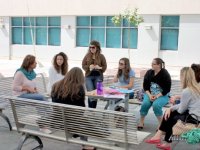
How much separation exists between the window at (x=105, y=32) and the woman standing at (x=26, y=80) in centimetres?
1387

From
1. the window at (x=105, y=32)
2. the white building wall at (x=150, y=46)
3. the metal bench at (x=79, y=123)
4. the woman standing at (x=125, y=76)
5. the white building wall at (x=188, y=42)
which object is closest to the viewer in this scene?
the metal bench at (x=79, y=123)

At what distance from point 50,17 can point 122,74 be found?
16651mm

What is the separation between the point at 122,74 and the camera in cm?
687

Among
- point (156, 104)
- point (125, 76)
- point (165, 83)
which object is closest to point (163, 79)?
point (165, 83)

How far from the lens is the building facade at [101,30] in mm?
18188

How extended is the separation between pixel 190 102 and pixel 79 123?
1605mm

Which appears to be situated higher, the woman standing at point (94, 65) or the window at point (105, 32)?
the window at point (105, 32)

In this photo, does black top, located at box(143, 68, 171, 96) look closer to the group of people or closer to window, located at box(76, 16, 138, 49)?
the group of people

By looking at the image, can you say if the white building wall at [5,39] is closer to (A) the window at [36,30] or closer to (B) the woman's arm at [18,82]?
(A) the window at [36,30]

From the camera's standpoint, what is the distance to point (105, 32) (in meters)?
20.8

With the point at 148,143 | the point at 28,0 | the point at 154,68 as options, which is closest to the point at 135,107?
the point at 154,68

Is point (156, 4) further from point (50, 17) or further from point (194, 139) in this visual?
point (194, 139)

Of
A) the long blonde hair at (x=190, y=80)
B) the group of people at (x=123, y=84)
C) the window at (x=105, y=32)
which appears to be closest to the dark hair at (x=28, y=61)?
the group of people at (x=123, y=84)

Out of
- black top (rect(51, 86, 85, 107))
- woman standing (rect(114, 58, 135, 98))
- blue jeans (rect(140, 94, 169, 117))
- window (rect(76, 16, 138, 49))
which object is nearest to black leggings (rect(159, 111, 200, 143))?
blue jeans (rect(140, 94, 169, 117))
